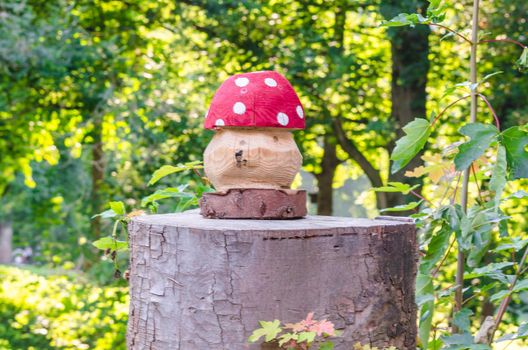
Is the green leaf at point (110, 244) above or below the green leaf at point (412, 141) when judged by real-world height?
below

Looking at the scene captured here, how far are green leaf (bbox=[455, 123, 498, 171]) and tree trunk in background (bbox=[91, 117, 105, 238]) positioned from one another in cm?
490

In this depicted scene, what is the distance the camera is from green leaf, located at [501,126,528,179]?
1859 millimetres

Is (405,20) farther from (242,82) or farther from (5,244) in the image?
(5,244)

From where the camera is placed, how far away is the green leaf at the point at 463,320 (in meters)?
2.08

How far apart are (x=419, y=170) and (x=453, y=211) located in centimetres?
30

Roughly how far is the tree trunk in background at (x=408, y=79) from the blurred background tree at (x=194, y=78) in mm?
12

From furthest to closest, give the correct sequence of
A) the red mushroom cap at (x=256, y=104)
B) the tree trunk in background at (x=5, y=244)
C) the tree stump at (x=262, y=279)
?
1. the tree trunk in background at (x=5, y=244)
2. the red mushroom cap at (x=256, y=104)
3. the tree stump at (x=262, y=279)

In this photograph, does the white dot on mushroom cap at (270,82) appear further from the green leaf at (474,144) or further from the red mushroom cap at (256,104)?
the green leaf at (474,144)

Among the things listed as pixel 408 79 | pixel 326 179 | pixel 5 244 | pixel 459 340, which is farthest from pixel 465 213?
pixel 5 244

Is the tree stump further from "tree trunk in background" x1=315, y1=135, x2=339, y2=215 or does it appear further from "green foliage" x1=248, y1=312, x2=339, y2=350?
"tree trunk in background" x1=315, y1=135, x2=339, y2=215

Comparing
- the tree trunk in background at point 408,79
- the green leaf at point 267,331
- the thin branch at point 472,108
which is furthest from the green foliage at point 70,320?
the green leaf at point 267,331

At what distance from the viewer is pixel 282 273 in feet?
5.76

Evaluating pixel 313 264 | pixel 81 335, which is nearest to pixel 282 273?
pixel 313 264

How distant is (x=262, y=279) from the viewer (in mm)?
1750
